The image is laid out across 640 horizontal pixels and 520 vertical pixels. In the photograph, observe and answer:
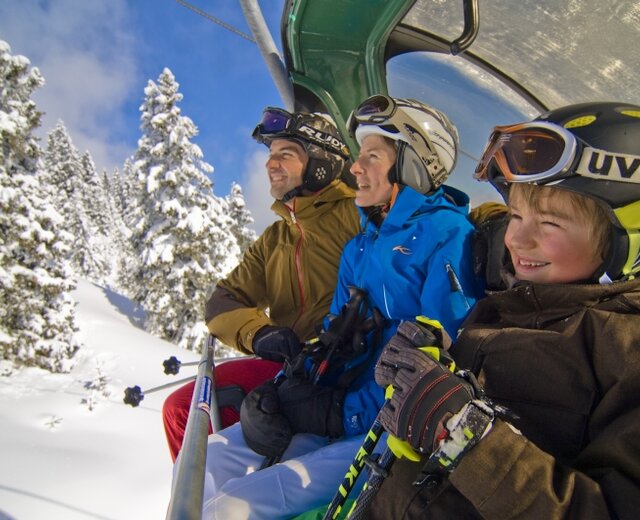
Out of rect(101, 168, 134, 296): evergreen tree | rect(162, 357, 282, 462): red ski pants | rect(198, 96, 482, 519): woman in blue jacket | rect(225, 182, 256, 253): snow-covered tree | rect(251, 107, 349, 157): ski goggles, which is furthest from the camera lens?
rect(101, 168, 134, 296): evergreen tree

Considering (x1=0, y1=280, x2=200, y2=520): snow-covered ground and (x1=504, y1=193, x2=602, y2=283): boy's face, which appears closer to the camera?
(x1=504, y1=193, x2=602, y2=283): boy's face

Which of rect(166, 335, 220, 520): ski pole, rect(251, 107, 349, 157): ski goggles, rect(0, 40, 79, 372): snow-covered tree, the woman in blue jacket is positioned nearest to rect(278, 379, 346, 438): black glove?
the woman in blue jacket

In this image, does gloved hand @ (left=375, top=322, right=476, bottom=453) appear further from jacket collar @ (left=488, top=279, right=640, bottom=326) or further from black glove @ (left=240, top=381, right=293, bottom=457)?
black glove @ (left=240, top=381, right=293, bottom=457)

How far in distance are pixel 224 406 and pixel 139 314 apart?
32172 mm

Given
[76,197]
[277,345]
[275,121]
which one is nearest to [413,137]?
[275,121]

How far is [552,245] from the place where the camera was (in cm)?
A: 145

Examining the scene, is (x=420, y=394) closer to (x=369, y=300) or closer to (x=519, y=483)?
(x=519, y=483)

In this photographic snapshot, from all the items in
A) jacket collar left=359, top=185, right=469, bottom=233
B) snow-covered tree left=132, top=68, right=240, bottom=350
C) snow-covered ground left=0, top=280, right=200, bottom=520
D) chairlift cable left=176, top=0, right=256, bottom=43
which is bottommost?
snow-covered ground left=0, top=280, right=200, bottom=520

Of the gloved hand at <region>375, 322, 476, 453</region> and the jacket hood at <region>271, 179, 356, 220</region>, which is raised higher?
the jacket hood at <region>271, 179, 356, 220</region>

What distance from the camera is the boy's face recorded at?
1.43 m

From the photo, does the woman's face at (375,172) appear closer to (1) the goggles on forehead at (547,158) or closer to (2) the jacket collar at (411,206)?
(2) the jacket collar at (411,206)

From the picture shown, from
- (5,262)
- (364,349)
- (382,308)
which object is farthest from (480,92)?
(5,262)

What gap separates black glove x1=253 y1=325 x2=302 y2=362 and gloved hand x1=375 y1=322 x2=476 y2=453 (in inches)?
56.8

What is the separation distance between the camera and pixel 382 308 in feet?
7.98
